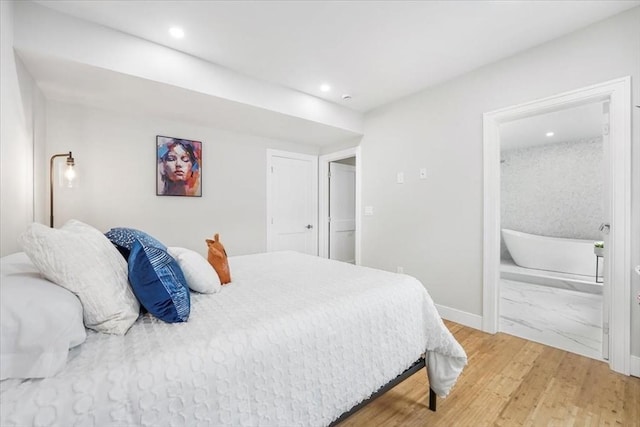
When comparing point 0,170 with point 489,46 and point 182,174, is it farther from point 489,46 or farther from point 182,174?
point 489,46

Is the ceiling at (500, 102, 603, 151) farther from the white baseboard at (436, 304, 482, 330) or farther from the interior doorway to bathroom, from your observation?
the white baseboard at (436, 304, 482, 330)

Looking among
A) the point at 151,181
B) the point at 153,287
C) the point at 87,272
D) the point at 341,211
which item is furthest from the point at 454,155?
the point at 151,181

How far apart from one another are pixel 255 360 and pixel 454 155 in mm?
2787

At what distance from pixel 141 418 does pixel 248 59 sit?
8.84 feet

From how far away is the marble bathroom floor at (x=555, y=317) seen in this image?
96.4 inches

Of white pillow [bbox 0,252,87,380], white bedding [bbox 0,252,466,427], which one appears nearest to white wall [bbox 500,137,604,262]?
white bedding [bbox 0,252,466,427]

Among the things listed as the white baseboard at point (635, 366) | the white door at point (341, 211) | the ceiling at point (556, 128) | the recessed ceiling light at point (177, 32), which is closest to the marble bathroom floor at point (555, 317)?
the white baseboard at point (635, 366)

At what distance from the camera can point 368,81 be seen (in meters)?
3.00

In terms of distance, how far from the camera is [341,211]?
4973 mm

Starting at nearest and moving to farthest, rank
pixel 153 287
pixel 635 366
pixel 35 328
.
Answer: pixel 35 328, pixel 153 287, pixel 635 366

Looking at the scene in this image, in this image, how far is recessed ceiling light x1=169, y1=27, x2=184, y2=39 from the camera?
2.14 m

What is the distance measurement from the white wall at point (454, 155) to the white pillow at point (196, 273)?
2.44 meters

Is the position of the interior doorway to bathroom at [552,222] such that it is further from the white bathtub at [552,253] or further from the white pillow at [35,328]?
the white pillow at [35,328]

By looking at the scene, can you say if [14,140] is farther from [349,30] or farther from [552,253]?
[552,253]
